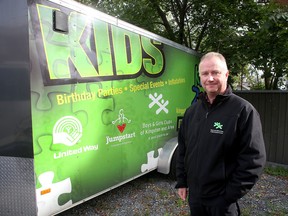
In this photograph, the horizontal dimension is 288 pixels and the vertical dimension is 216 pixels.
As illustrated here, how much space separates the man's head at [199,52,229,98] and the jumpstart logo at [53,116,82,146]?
1620mm

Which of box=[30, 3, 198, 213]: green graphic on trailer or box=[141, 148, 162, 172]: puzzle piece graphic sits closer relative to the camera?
box=[30, 3, 198, 213]: green graphic on trailer

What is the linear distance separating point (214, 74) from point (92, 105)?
5.66 feet

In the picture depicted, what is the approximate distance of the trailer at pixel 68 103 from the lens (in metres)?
2.70

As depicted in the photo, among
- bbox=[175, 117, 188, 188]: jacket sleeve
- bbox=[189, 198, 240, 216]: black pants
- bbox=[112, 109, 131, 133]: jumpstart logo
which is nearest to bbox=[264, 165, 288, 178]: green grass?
bbox=[112, 109, 131, 133]: jumpstart logo

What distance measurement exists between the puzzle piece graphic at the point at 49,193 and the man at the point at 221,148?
4.88 feet

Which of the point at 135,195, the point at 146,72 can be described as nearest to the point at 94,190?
the point at 135,195

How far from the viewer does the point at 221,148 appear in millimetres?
1938

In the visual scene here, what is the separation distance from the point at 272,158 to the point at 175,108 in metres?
3.06

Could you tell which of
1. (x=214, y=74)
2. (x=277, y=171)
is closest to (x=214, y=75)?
(x=214, y=74)

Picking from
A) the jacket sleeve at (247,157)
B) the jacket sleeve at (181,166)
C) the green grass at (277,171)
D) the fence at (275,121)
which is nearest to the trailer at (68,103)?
the jacket sleeve at (181,166)

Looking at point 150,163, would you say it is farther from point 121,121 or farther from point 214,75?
point 214,75

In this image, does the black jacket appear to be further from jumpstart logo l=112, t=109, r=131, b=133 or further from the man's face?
jumpstart logo l=112, t=109, r=131, b=133

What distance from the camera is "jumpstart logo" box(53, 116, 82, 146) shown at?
2928 millimetres

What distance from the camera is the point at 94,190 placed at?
3459 mm
